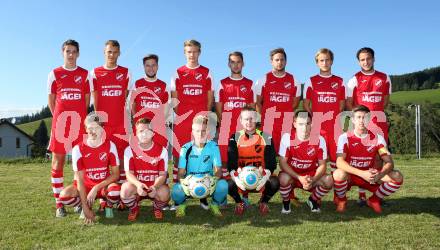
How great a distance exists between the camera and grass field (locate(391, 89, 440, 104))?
53.8 metres

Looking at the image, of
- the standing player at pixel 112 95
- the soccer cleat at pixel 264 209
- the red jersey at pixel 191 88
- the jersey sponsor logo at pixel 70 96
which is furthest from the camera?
the red jersey at pixel 191 88

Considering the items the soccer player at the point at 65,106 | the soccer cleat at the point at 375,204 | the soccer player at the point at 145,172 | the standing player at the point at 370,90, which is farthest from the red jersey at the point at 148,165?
the standing player at the point at 370,90

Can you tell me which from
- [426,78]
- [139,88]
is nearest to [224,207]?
[139,88]

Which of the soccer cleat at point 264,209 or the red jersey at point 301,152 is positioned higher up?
the red jersey at point 301,152

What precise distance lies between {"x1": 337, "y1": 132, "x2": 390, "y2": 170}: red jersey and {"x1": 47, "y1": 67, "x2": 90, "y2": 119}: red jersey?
3.92 meters

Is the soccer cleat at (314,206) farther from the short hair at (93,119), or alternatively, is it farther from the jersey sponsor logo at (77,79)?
the jersey sponsor logo at (77,79)

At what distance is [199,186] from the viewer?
5320mm

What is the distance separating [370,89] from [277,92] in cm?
149

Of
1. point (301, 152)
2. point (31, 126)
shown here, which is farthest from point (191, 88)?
point (31, 126)

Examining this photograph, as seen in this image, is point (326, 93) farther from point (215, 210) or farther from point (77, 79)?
point (77, 79)

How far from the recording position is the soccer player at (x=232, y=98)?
6672mm

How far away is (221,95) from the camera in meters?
6.81

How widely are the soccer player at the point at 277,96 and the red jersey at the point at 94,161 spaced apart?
98.4 inches

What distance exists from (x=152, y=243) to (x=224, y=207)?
80.9 inches
